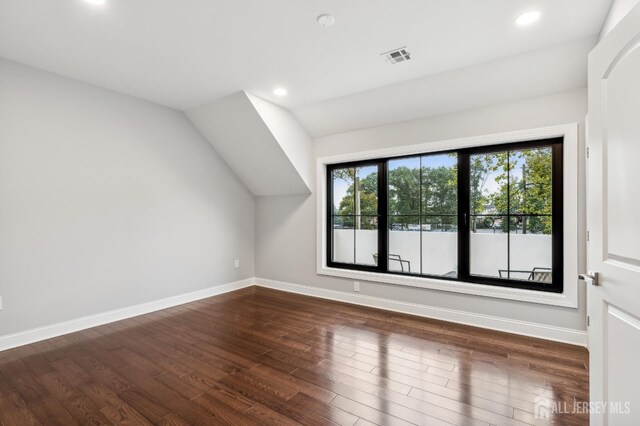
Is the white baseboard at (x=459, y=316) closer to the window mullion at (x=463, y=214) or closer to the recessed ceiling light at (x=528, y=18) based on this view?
the window mullion at (x=463, y=214)

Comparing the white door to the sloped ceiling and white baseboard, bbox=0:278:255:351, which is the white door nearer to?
the sloped ceiling

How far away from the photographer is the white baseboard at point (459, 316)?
9.67 ft

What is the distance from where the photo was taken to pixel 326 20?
90.0 inches

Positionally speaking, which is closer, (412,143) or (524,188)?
(524,188)

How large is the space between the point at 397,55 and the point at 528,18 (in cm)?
99

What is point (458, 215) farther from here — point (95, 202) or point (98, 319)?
point (98, 319)

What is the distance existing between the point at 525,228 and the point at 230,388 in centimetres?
321

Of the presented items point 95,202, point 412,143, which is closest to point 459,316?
point 412,143

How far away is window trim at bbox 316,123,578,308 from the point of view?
288 cm

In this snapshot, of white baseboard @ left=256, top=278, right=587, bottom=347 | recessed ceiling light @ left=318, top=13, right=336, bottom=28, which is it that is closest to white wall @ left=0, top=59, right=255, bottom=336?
white baseboard @ left=256, top=278, right=587, bottom=347

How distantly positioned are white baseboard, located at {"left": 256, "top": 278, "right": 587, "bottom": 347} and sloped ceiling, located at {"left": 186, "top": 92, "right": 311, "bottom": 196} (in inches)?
62.1

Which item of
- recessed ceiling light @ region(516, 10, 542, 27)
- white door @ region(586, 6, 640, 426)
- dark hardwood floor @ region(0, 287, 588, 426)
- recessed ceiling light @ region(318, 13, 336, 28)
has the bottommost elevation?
Result: dark hardwood floor @ region(0, 287, 588, 426)

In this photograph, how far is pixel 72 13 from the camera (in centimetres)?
222

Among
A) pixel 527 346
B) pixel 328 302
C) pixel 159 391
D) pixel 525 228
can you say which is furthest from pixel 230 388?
pixel 525 228
